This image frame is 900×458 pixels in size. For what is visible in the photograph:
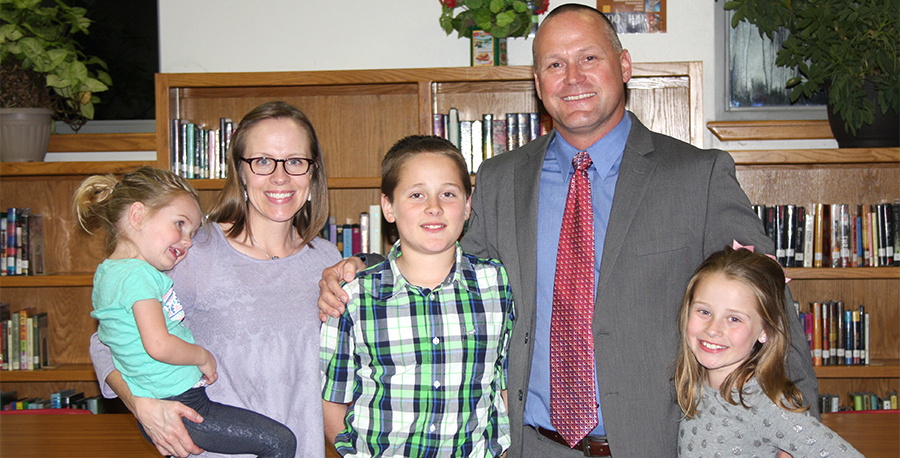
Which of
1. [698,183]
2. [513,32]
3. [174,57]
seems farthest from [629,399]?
[174,57]

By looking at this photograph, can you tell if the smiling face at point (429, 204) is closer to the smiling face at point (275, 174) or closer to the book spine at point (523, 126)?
the smiling face at point (275, 174)

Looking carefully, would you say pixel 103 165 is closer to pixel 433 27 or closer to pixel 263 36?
pixel 263 36

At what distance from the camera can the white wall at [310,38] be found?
3318 millimetres

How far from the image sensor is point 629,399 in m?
1.51

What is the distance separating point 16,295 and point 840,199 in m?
4.63

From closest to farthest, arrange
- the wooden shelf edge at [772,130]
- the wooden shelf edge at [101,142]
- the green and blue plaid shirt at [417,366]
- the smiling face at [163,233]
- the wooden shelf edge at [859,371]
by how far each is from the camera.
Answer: the green and blue plaid shirt at [417,366] → the smiling face at [163,233] → the wooden shelf edge at [859,371] → the wooden shelf edge at [772,130] → the wooden shelf edge at [101,142]

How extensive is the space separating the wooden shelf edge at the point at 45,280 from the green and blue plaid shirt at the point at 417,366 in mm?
2210

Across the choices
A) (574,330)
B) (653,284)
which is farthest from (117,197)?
(653,284)

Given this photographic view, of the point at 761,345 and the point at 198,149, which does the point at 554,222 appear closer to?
the point at 761,345

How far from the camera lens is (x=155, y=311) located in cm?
146

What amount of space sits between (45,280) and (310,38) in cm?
187

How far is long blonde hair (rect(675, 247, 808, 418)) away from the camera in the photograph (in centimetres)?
148

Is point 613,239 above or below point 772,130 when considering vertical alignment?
below

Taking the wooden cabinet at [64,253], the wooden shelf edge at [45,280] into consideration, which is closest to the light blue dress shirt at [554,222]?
the wooden shelf edge at [45,280]
